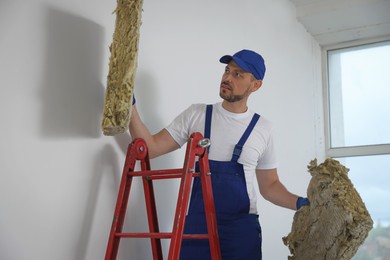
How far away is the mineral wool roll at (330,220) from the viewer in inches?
74.4

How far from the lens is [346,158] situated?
4398 mm

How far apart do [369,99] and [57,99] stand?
10.6 ft

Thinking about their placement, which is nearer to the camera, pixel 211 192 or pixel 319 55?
pixel 211 192

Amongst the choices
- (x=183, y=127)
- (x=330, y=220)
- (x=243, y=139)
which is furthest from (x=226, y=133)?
(x=330, y=220)

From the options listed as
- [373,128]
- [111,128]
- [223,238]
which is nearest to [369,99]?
[373,128]

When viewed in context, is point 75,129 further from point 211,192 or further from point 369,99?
point 369,99

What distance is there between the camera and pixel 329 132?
4.46 meters

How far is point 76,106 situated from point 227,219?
767 millimetres

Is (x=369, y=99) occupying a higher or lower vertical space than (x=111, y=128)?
higher

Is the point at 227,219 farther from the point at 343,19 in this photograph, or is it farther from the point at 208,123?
the point at 343,19

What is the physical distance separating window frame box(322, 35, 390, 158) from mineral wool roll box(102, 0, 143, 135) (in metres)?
2.95

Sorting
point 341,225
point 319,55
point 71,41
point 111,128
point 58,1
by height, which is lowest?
point 341,225

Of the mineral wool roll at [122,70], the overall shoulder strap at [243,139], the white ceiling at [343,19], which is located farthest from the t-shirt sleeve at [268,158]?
the white ceiling at [343,19]

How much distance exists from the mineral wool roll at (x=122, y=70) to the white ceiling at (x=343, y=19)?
2.43 metres
